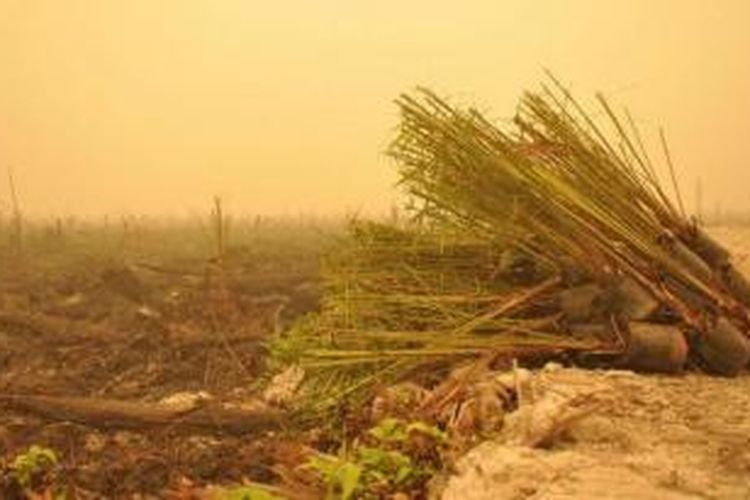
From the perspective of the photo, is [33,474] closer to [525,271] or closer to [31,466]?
[31,466]

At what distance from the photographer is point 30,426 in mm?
4465

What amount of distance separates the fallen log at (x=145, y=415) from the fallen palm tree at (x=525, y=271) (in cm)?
69

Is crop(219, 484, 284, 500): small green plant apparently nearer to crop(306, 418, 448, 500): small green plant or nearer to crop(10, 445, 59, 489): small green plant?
crop(306, 418, 448, 500): small green plant

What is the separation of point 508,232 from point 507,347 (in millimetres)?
343

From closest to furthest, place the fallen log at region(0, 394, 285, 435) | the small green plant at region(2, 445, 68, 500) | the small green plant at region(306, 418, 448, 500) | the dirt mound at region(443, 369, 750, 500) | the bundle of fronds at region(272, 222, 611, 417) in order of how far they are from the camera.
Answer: the dirt mound at region(443, 369, 750, 500) < the small green plant at region(306, 418, 448, 500) < the bundle of fronds at region(272, 222, 611, 417) < the small green plant at region(2, 445, 68, 500) < the fallen log at region(0, 394, 285, 435)

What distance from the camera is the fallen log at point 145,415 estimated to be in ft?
12.8

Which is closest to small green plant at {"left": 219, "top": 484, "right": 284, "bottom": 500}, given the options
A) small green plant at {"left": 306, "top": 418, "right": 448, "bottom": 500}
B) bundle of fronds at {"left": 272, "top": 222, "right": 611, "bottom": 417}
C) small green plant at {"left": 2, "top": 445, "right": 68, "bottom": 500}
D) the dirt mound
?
small green plant at {"left": 306, "top": 418, "right": 448, "bottom": 500}

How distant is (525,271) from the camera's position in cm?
321

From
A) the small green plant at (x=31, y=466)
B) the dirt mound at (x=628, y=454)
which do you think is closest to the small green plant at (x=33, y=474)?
the small green plant at (x=31, y=466)

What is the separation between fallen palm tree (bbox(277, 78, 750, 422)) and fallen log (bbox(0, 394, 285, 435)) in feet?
2.28

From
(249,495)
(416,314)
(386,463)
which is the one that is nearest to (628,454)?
(386,463)

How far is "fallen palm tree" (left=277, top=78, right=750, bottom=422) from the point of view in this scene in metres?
2.90

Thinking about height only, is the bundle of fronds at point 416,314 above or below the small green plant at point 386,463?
above

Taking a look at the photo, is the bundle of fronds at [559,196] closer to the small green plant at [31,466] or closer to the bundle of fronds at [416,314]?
the bundle of fronds at [416,314]
